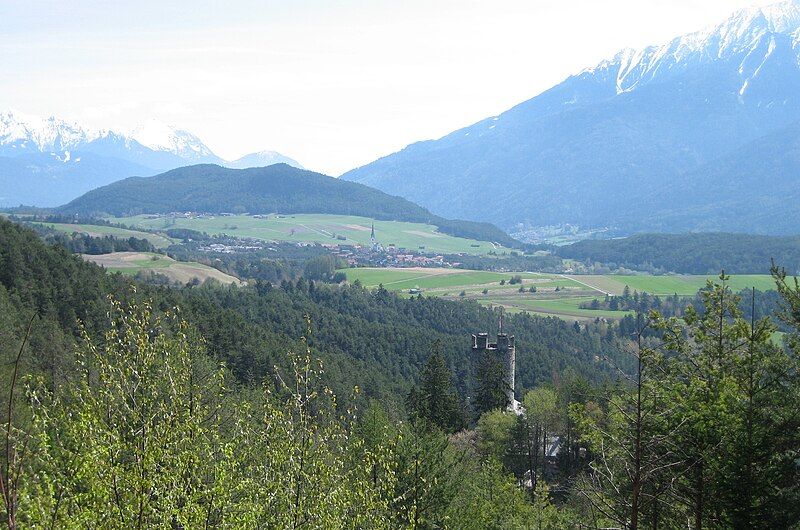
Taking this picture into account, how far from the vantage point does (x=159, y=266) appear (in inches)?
6117

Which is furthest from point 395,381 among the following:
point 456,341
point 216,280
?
point 216,280

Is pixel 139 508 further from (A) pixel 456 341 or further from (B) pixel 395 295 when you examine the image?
(B) pixel 395 295

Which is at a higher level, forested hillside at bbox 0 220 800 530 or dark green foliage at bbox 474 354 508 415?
forested hillside at bbox 0 220 800 530

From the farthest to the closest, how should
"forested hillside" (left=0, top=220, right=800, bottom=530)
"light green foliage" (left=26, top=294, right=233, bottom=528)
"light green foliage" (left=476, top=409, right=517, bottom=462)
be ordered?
"light green foliage" (left=476, top=409, right=517, bottom=462)
"forested hillside" (left=0, top=220, right=800, bottom=530)
"light green foliage" (left=26, top=294, right=233, bottom=528)

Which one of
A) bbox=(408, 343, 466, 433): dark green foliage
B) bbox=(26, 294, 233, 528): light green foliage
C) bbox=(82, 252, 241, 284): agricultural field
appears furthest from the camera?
bbox=(82, 252, 241, 284): agricultural field

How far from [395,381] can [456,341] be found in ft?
76.2

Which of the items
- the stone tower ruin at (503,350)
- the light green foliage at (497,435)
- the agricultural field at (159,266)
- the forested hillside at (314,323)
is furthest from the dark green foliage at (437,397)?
the agricultural field at (159,266)

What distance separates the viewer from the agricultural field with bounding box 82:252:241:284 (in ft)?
480

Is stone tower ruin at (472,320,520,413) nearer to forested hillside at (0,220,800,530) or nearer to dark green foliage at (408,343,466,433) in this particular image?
dark green foliage at (408,343,466,433)

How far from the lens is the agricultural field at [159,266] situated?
14638 cm

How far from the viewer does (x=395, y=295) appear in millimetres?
149125

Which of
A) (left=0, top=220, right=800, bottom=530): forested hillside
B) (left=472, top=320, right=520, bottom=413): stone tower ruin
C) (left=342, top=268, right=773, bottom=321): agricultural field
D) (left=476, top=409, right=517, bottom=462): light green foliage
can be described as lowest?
(left=342, top=268, right=773, bottom=321): agricultural field

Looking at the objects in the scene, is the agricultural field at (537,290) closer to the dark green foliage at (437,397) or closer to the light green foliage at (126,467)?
the dark green foliage at (437,397)

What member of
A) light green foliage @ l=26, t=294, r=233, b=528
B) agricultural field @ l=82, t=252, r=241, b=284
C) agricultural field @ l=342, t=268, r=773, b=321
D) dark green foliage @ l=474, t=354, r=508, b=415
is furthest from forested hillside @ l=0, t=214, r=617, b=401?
light green foliage @ l=26, t=294, r=233, b=528
